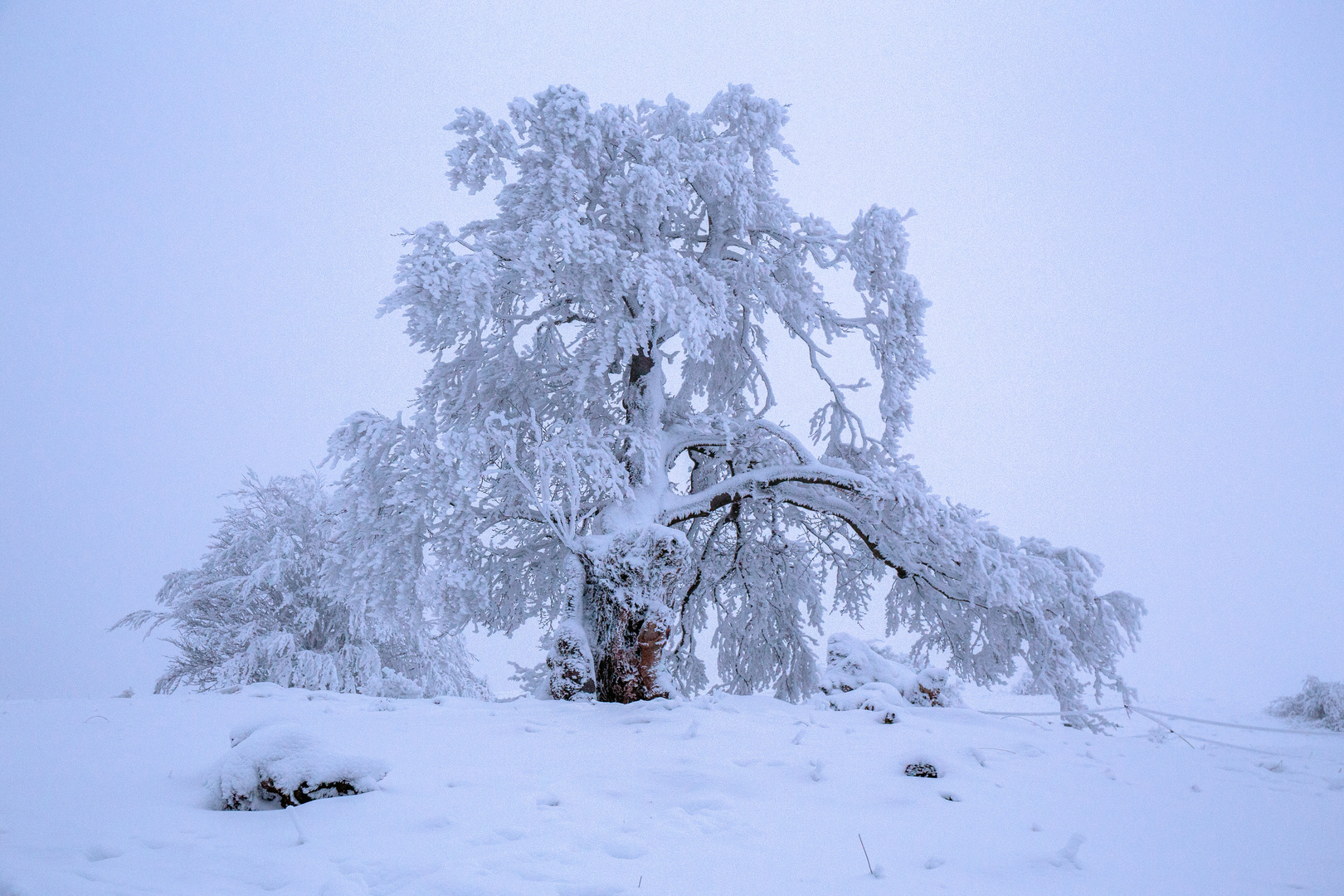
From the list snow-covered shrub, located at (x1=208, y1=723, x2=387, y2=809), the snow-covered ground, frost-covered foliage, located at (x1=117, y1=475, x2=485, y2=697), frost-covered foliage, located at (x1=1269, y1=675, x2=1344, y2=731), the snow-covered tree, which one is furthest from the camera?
frost-covered foliage, located at (x1=1269, y1=675, x2=1344, y2=731)

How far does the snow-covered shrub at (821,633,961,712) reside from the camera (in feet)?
23.7

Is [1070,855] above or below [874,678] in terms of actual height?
below

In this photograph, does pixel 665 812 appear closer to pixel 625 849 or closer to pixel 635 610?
pixel 625 849

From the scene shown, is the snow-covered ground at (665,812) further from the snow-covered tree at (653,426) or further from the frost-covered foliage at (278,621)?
the frost-covered foliage at (278,621)

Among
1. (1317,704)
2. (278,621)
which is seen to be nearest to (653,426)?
(278,621)

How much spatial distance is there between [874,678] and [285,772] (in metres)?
5.97

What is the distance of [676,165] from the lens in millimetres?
7973

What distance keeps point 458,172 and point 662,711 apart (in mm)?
6481

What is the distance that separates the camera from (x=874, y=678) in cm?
743

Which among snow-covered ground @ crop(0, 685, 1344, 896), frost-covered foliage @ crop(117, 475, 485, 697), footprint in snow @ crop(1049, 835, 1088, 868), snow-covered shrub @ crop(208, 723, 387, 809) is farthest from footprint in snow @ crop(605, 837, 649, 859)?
frost-covered foliage @ crop(117, 475, 485, 697)

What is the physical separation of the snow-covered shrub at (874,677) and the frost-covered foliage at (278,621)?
7612mm

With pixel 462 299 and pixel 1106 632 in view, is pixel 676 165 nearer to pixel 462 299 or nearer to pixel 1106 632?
pixel 462 299

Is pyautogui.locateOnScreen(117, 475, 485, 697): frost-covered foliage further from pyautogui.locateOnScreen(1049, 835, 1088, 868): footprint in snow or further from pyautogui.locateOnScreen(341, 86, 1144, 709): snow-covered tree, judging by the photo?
pyautogui.locateOnScreen(1049, 835, 1088, 868): footprint in snow

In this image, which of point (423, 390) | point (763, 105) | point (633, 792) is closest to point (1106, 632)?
point (633, 792)
